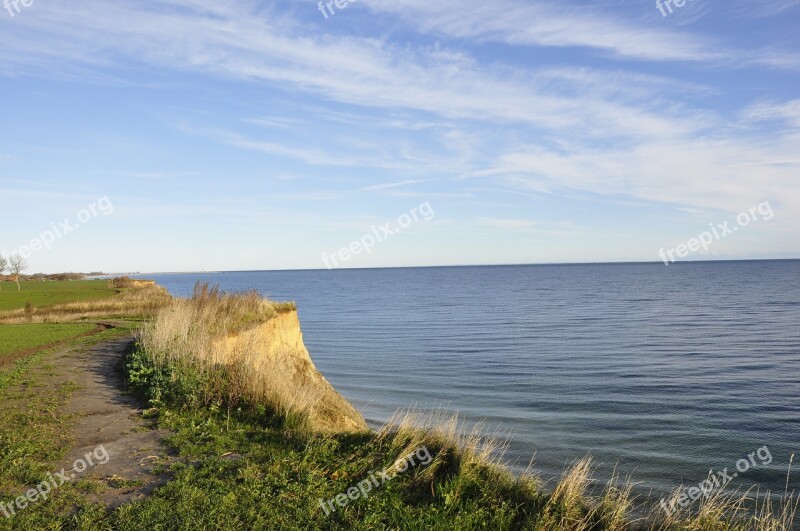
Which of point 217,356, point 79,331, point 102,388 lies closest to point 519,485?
point 217,356

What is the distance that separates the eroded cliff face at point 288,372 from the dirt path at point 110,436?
2.37 meters

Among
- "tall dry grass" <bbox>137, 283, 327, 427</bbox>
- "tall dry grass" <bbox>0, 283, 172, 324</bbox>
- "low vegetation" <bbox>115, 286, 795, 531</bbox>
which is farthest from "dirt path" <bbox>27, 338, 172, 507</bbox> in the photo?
"tall dry grass" <bbox>0, 283, 172, 324</bbox>

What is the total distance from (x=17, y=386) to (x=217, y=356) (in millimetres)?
4584

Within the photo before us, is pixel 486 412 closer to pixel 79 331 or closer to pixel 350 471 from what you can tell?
pixel 350 471

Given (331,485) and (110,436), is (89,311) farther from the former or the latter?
(331,485)

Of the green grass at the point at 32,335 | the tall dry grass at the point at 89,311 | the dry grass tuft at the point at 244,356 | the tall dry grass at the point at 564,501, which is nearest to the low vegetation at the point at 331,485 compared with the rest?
the tall dry grass at the point at 564,501

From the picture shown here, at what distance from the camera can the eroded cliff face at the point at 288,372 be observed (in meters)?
11.2

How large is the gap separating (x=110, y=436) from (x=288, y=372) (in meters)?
5.82

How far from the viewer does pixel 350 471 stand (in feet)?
26.6

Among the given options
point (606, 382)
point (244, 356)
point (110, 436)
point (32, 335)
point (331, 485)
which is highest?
point (244, 356)

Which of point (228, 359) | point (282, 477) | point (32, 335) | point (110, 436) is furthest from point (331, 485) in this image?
point (32, 335)

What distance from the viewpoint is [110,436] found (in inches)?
372

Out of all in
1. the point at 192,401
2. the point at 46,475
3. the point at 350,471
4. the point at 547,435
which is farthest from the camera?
the point at 547,435

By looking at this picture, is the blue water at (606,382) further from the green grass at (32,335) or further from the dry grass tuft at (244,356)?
the green grass at (32,335)
